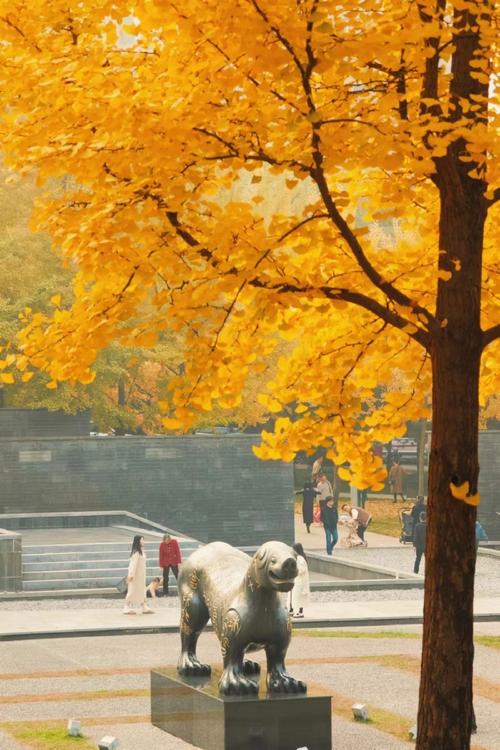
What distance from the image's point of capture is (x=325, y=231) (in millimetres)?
9594

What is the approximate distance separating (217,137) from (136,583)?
1747cm

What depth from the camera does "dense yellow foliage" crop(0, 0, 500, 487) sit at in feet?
29.5

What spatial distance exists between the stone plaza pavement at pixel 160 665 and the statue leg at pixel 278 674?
142 cm

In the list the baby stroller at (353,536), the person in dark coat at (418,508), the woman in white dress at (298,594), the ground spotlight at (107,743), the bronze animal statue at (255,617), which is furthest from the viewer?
the baby stroller at (353,536)

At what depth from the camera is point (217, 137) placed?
30.9 ft

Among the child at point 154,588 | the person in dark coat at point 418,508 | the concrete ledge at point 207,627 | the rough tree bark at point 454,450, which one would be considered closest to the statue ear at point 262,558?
the rough tree bark at point 454,450

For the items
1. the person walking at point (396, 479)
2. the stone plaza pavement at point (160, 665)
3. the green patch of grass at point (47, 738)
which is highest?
the person walking at point (396, 479)

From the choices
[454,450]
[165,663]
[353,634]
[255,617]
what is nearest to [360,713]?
[255,617]

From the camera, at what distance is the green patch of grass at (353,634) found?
24031 millimetres

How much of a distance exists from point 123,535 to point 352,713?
19808 millimetres

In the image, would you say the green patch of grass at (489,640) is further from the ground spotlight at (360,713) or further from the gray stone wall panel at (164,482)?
the gray stone wall panel at (164,482)

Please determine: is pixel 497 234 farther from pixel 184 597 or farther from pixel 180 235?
pixel 184 597

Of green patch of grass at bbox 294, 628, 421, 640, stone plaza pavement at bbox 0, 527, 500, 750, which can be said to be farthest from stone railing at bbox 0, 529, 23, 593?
green patch of grass at bbox 294, 628, 421, 640

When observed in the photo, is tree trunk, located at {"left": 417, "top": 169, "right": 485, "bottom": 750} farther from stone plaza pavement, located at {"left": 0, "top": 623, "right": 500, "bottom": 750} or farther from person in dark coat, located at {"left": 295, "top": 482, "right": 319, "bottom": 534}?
person in dark coat, located at {"left": 295, "top": 482, "right": 319, "bottom": 534}
